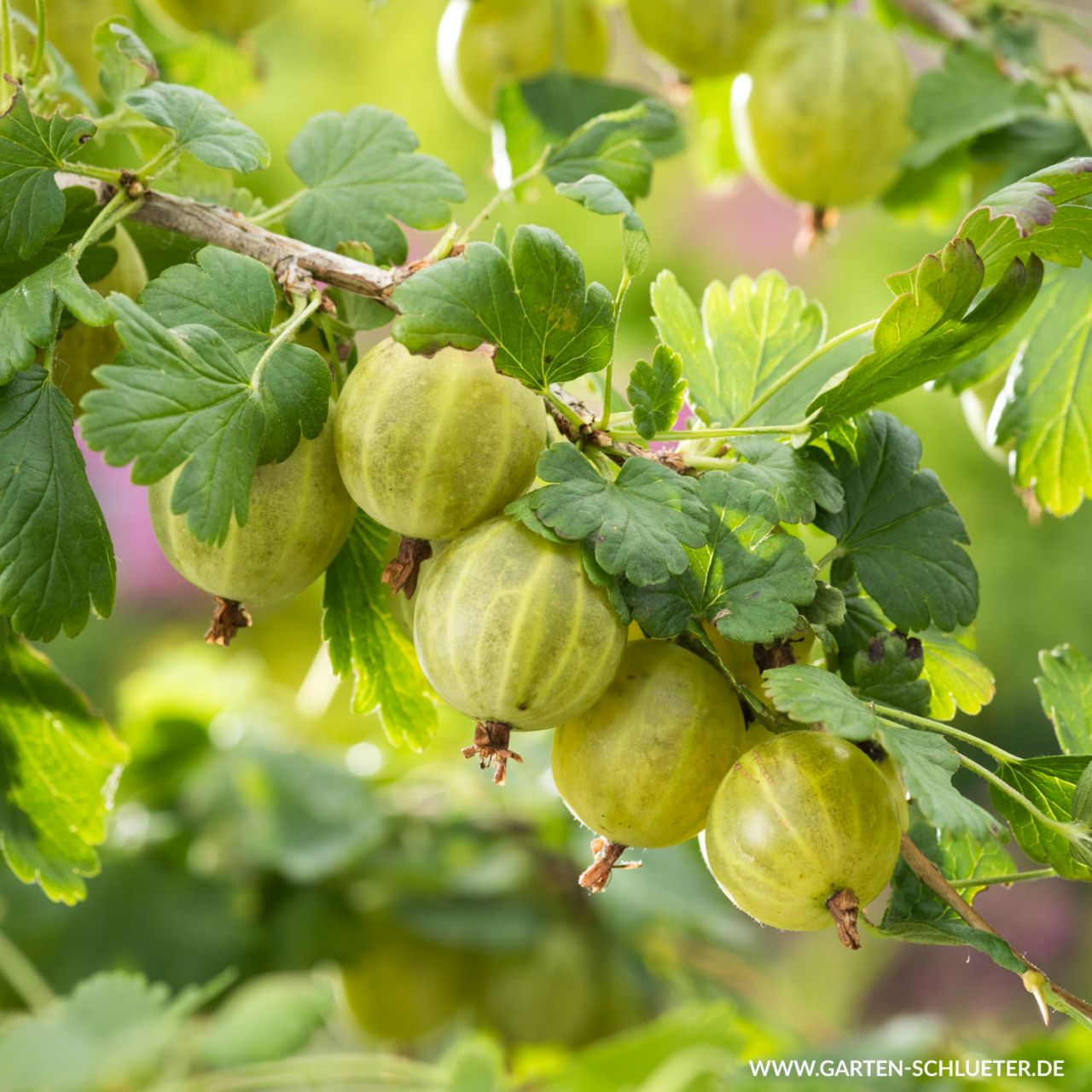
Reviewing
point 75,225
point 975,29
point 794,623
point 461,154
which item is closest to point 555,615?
point 794,623

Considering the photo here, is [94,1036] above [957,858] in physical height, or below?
below

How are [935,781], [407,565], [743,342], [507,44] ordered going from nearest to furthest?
1. [935,781]
2. [407,565]
3. [743,342]
4. [507,44]

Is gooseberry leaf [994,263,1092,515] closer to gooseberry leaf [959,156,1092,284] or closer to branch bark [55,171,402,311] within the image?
gooseberry leaf [959,156,1092,284]

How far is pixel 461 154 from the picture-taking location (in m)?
2.85

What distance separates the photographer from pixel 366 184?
0.55m

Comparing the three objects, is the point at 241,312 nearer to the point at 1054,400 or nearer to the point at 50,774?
the point at 50,774

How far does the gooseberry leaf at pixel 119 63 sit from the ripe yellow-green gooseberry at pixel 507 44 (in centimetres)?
45

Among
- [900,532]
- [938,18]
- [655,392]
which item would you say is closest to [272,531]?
[655,392]

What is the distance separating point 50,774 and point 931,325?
474 millimetres

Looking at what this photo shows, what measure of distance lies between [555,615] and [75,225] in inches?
11.3

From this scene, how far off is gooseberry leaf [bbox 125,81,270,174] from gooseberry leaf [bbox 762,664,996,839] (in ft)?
0.95

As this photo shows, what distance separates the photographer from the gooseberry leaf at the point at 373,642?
54cm

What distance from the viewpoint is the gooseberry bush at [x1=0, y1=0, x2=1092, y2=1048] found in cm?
41

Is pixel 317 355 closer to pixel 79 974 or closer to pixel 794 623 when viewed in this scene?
pixel 794 623
